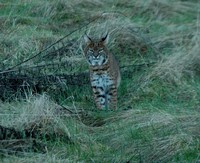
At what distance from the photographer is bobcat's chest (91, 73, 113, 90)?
29.1 ft

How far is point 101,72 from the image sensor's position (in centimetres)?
885

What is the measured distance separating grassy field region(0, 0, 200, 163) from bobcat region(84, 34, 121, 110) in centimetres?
15

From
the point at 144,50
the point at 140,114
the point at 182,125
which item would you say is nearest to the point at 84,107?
the point at 140,114

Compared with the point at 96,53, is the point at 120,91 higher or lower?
lower

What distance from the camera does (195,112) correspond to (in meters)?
7.98

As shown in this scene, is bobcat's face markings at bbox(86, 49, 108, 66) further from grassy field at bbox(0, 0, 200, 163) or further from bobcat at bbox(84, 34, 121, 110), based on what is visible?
grassy field at bbox(0, 0, 200, 163)

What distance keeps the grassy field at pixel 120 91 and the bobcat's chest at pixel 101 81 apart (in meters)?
0.20

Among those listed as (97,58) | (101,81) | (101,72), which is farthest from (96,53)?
(101,81)

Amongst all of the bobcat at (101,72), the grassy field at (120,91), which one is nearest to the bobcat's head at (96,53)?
the bobcat at (101,72)

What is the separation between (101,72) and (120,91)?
0.50 m

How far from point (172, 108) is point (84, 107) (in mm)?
943

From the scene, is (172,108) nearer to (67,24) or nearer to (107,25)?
(107,25)

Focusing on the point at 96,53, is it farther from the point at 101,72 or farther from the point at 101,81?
the point at 101,81

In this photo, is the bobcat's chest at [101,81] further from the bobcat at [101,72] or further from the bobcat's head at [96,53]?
the bobcat's head at [96,53]
